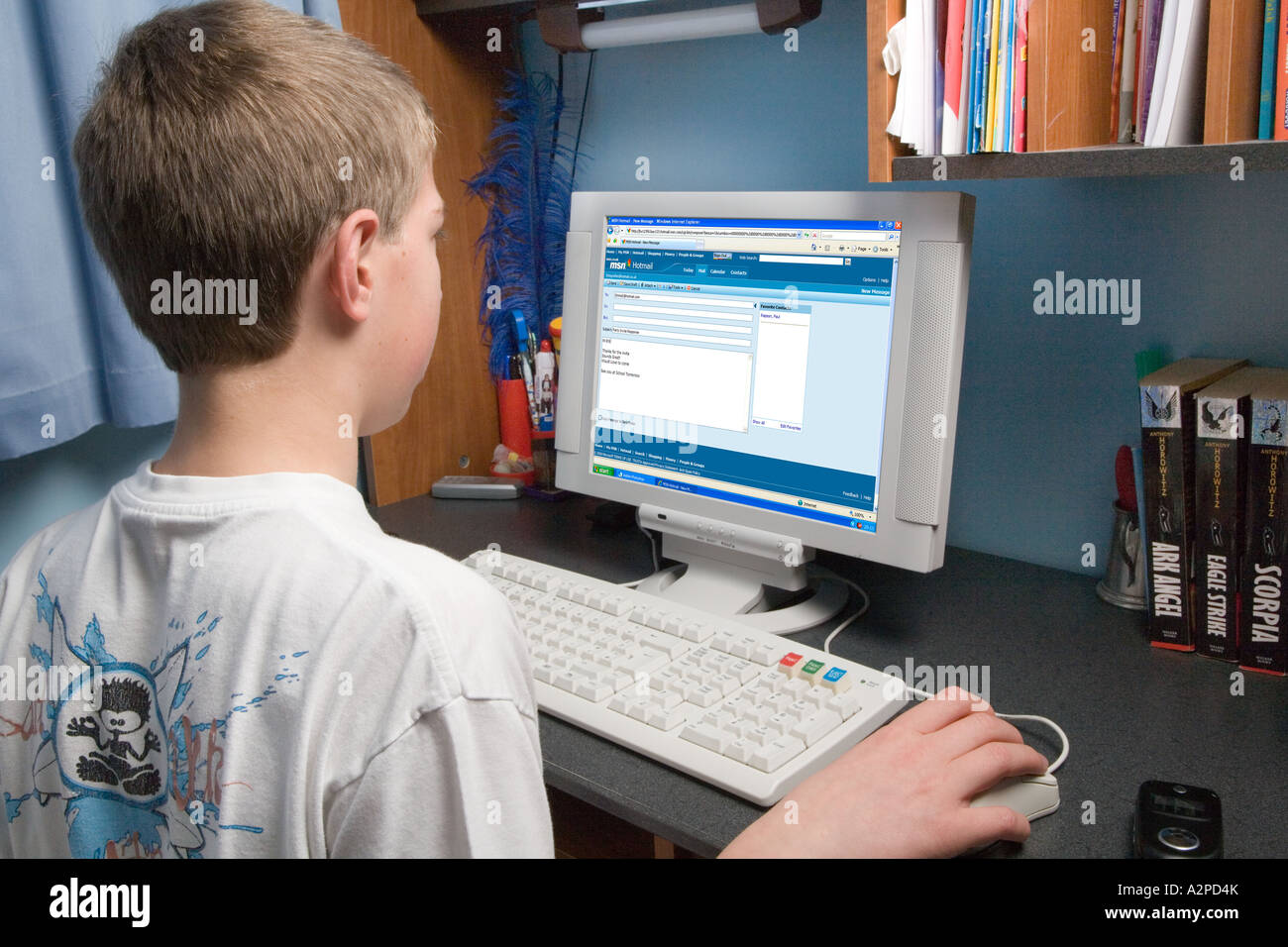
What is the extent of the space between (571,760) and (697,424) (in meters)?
0.44

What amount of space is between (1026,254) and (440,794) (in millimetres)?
940

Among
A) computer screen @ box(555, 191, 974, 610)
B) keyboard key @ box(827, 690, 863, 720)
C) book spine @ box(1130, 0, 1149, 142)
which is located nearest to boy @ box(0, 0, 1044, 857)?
keyboard key @ box(827, 690, 863, 720)

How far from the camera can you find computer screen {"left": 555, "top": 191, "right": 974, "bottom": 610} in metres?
0.98

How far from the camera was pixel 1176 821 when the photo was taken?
72 cm

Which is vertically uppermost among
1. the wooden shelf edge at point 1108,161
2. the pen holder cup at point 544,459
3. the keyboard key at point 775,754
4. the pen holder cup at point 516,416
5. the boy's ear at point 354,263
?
the wooden shelf edge at point 1108,161

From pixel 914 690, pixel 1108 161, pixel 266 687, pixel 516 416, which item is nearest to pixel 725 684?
pixel 914 690

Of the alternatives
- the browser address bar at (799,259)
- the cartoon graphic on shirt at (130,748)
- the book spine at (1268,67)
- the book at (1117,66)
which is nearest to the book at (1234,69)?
the book spine at (1268,67)

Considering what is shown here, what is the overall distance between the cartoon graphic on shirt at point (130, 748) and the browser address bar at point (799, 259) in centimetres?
68

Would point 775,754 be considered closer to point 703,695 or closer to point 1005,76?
point 703,695

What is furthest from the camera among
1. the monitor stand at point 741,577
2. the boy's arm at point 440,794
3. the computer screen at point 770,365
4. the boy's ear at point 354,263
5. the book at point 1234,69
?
the monitor stand at point 741,577

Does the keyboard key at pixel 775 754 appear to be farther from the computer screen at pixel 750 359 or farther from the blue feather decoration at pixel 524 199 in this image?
the blue feather decoration at pixel 524 199

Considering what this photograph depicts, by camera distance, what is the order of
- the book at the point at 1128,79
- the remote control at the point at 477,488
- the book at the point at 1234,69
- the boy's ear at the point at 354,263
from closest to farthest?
the boy's ear at the point at 354,263 < the book at the point at 1234,69 < the book at the point at 1128,79 < the remote control at the point at 477,488

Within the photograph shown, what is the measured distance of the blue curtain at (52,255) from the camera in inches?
44.1
